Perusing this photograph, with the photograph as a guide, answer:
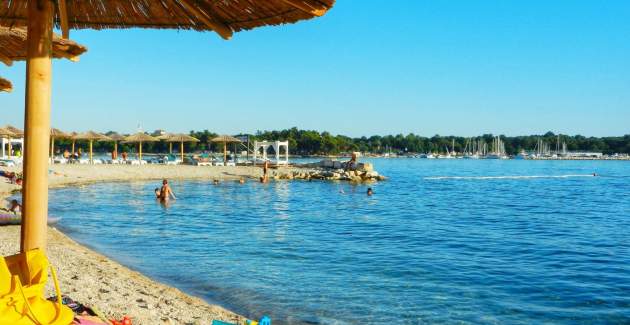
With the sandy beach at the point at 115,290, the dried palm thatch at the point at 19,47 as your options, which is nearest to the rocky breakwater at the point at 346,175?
the sandy beach at the point at 115,290

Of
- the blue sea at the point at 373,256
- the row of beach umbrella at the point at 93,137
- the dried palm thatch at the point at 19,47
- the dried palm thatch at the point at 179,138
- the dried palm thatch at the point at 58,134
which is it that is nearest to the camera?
the dried palm thatch at the point at 19,47

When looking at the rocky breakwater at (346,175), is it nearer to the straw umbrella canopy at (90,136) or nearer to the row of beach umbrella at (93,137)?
the row of beach umbrella at (93,137)

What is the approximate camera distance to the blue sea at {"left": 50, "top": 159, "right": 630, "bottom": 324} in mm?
8484

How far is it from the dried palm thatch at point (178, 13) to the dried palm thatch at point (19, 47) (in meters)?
0.16

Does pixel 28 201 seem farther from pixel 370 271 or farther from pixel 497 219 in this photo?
pixel 497 219

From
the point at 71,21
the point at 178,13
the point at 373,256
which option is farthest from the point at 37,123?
the point at 373,256

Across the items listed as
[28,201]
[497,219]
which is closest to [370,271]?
[28,201]

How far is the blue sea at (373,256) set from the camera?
848 cm

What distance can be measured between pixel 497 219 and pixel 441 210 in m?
3.23

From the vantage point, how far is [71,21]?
462 cm

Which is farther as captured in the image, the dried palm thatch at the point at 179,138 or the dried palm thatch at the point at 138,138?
the dried palm thatch at the point at 179,138

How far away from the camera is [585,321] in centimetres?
812

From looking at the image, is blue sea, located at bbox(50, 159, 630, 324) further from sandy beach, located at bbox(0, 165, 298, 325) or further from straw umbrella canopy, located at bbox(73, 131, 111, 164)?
straw umbrella canopy, located at bbox(73, 131, 111, 164)

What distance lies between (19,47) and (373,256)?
897 cm
